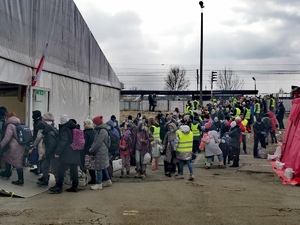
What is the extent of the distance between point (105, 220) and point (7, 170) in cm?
403

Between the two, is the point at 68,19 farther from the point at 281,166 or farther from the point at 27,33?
the point at 281,166

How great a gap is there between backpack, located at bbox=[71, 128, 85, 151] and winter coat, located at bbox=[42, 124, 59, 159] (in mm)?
416

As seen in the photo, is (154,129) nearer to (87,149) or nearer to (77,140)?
(87,149)

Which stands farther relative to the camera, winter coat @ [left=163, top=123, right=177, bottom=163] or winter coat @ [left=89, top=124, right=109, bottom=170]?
winter coat @ [left=163, top=123, right=177, bottom=163]

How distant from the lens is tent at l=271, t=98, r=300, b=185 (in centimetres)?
1155

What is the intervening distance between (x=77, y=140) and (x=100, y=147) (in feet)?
2.42

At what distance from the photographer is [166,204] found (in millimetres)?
8375

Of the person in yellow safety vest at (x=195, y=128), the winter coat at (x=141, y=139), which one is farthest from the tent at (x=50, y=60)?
the person in yellow safety vest at (x=195, y=128)

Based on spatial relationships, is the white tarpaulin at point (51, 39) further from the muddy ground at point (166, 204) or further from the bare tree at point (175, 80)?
the bare tree at point (175, 80)

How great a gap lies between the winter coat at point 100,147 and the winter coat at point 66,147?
0.63 meters

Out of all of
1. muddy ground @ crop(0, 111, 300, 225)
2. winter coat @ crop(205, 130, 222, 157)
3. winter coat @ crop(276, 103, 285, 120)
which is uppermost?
winter coat @ crop(276, 103, 285, 120)

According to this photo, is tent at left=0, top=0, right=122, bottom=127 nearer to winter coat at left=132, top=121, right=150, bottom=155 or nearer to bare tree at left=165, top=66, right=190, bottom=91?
winter coat at left=132, top=121, right=150, bottom=155

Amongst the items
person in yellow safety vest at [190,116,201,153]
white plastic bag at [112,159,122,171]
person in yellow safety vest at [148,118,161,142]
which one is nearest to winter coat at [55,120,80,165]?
white plastic bag at [112,159,122,171]

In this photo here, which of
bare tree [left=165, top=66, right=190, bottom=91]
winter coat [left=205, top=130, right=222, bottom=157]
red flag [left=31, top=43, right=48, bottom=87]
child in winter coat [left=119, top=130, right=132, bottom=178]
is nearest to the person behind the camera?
red flag [left=31, top=43, right=48, bottom=87]
